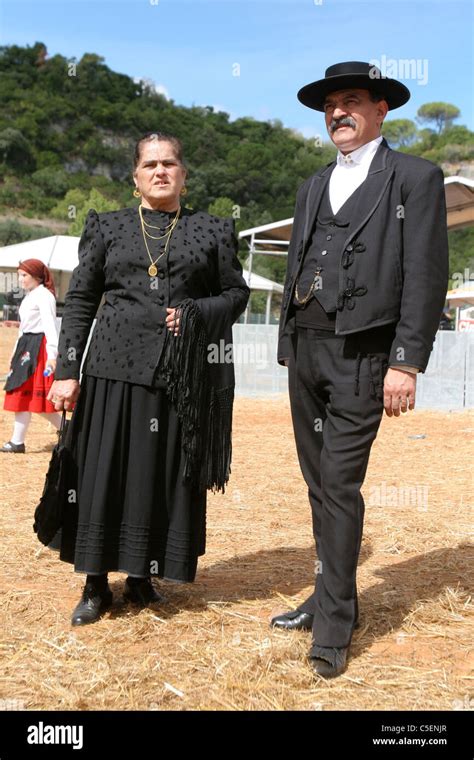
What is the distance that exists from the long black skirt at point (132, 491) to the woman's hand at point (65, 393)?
0.22ft

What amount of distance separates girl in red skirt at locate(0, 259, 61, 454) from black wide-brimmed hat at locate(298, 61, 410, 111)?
208 inches

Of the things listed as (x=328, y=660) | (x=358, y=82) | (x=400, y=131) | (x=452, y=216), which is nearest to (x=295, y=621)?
(x=328, y=660)

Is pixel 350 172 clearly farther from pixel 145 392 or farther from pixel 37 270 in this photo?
pixel 37 270

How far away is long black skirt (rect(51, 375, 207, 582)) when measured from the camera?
3.77 m

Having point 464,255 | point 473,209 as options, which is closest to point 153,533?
point 473,209

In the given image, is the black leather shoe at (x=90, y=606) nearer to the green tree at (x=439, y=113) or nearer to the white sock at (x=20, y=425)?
the white sock at (x=20, y=425)

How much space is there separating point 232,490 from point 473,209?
396 inches

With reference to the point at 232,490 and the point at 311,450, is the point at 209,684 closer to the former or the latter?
the point at 311,450

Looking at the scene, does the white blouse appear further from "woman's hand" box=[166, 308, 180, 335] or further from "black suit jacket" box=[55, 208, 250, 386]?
"woman's hand" box=[166, 308, 180, 335]

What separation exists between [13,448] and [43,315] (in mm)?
1541

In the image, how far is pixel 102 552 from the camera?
12.4 feet

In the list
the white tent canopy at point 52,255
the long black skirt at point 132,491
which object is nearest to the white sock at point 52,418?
the long black skirt at point 132,491

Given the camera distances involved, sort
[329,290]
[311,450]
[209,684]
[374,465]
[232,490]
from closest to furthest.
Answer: [209,684] < [329,290] < [311,450] < [232,490] < [374,465]

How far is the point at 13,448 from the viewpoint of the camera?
8836 millimetres
